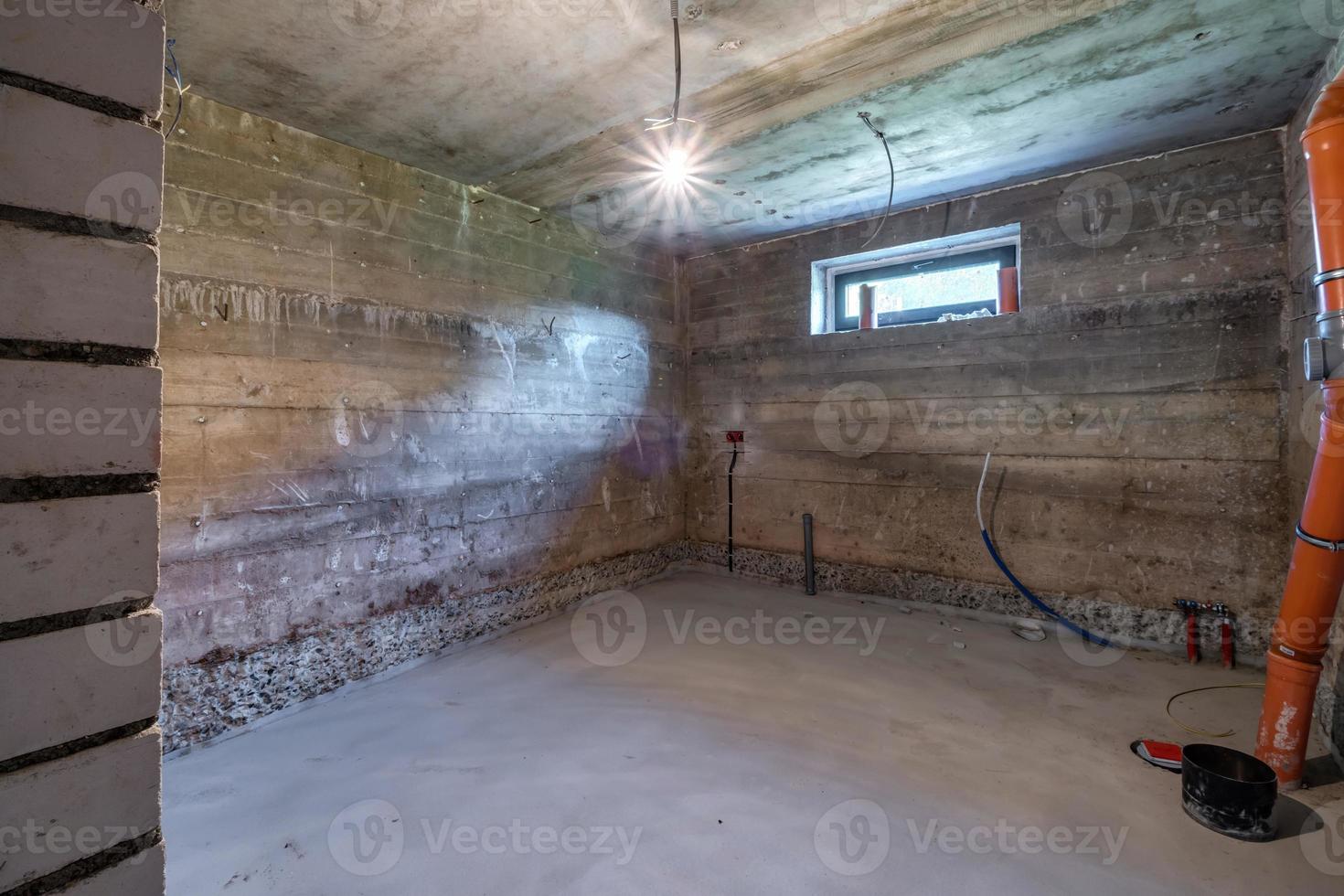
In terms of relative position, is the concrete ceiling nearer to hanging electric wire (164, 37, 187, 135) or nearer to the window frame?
hanging electric wire (164, 37, 187, 135)

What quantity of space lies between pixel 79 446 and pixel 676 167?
2717mm

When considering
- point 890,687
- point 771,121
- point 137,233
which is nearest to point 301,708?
point 137,233

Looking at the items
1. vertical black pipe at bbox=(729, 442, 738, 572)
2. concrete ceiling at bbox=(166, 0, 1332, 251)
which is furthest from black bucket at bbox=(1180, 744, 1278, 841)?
vertical black pipe at bbox=(729, 442, 738, 572)

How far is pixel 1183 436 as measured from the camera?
2.79 meters

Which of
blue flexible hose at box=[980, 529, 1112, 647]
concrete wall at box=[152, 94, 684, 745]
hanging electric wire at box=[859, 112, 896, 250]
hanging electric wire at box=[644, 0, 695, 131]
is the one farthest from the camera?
blue flexible hose at box=[980, 529, 1112, 647]

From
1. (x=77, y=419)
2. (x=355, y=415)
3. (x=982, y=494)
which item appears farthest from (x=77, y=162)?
(x=982, y=494)

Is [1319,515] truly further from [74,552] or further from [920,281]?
[74,552]

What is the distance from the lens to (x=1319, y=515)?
1.68 meters

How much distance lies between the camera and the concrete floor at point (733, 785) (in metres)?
1.52

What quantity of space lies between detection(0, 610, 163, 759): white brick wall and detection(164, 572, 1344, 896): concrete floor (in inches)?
40.0

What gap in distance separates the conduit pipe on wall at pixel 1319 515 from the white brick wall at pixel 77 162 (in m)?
2.72

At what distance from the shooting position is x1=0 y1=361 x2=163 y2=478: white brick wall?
0.73 meters

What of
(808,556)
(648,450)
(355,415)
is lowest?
(808,556)

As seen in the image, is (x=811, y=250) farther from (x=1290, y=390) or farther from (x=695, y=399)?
(x=1290, y=390)
